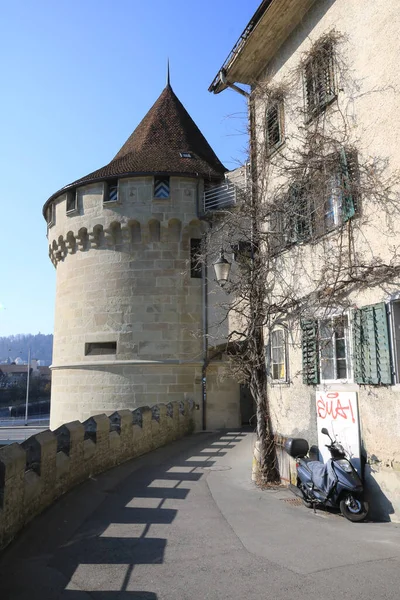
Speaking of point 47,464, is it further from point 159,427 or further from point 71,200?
point 71,200

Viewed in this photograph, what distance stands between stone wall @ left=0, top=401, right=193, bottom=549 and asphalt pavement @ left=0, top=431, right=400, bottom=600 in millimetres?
235

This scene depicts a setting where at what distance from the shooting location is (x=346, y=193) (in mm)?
7262

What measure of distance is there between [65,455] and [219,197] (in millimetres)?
11404

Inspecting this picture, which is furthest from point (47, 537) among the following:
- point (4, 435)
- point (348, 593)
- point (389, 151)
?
point (4, 435)

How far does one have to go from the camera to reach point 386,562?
481 centimetres

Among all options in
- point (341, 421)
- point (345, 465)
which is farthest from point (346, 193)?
point (345, 465)

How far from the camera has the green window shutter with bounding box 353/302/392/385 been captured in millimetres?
6434

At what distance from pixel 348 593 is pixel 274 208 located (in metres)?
6.61

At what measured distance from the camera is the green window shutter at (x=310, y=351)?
26.3ft

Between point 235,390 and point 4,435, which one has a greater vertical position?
point 235,390

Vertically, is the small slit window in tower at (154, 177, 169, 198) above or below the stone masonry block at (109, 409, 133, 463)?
above

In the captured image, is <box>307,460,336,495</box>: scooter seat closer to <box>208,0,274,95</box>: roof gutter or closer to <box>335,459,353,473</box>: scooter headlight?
<box>335,459,353,473</box>: scooter headlight

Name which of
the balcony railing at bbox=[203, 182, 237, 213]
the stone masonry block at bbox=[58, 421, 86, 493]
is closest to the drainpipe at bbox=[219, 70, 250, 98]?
the balcony railing at bbox=[203, 182, 237, 213]

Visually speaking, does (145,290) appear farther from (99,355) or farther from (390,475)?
(390,475)
